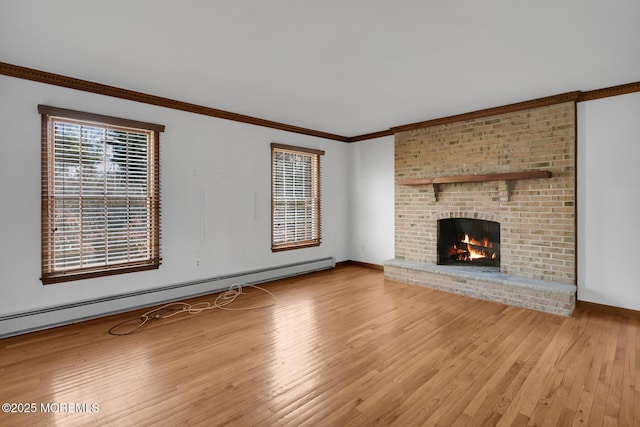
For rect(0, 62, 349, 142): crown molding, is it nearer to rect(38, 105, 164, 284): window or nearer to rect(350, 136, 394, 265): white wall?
rect(38, 105, 164, 284): window

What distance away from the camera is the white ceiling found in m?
2.24

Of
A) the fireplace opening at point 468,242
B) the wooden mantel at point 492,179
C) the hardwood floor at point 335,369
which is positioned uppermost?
the wooden mantel at point 492,179

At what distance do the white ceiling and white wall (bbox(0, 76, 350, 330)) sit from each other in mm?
430

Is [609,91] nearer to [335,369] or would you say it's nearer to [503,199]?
[503,199]

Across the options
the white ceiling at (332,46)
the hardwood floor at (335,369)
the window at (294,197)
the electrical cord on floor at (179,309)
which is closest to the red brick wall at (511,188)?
the white ceiling at (332,46)

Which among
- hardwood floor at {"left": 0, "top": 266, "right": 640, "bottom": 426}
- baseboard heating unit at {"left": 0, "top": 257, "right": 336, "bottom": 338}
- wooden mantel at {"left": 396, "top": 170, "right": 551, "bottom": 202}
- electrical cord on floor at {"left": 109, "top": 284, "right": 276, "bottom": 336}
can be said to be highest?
wooden mantel at {"left": 396, "top": 170, "right": 551, "bottom": 202}

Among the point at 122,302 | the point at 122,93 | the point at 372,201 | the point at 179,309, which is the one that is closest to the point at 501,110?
the point at 372,201

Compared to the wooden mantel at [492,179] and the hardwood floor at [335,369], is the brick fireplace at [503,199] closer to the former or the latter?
the wooden mantel at [492,179]

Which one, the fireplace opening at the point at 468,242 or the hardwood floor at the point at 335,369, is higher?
the fireplace opening at the point at 468,242

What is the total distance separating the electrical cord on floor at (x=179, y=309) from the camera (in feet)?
11.4

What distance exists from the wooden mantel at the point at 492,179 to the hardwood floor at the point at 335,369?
1663 millimetres

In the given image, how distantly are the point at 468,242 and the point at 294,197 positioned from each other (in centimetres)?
309

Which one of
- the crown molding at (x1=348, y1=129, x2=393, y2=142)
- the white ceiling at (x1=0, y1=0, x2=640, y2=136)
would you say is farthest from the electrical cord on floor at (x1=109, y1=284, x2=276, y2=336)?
the crown molding at (x1=348, y1=129, x2=393, y2=142)

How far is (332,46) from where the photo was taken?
2.74m
